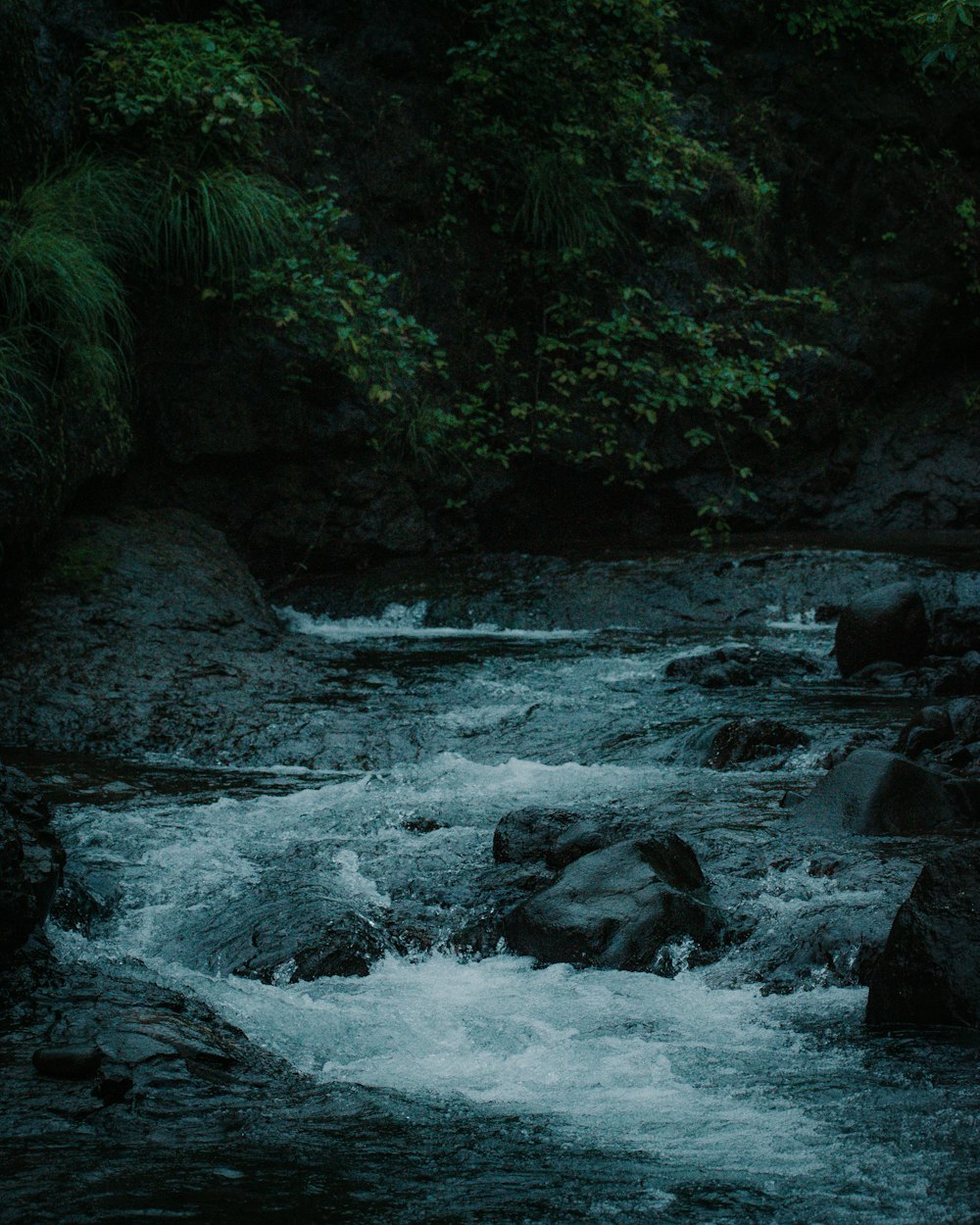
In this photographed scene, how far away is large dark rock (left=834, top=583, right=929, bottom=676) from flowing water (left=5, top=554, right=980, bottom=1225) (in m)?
0.37

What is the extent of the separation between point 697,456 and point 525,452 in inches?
79.3

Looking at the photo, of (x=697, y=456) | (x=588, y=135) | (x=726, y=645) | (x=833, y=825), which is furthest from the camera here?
(x=697, y=456)

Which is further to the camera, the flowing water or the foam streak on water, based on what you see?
the foam streak on water

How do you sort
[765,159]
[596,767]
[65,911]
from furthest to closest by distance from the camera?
[765,159] < [596,767] < [65,911]

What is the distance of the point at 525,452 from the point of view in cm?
1170

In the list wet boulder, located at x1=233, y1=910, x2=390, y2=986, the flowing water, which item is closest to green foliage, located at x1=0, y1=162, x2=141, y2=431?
the flowing water

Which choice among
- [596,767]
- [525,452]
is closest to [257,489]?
[525,452]

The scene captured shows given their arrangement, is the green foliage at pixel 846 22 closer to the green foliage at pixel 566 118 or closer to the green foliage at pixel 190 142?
the green foliage at pixel 566 118

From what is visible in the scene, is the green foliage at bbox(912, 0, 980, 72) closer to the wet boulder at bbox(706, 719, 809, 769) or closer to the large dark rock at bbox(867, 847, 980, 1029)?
the large dark rock at bbox(867, 847, 980, 1029)

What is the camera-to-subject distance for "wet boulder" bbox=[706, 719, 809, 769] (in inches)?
243

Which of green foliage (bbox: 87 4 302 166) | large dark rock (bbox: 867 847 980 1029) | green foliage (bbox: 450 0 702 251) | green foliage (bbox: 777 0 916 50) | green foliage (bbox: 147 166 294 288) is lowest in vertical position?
large dark rock (bbox: 867 847 980 1029)

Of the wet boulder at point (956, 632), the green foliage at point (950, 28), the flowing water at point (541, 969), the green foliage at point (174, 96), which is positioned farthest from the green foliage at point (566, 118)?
the green foliage at point (950, 28)

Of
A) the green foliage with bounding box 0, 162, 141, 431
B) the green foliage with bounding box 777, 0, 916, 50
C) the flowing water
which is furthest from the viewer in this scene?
the green foliage with bounding box 777, 0, 916, 50

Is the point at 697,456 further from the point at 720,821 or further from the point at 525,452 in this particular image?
the point at 720,821
